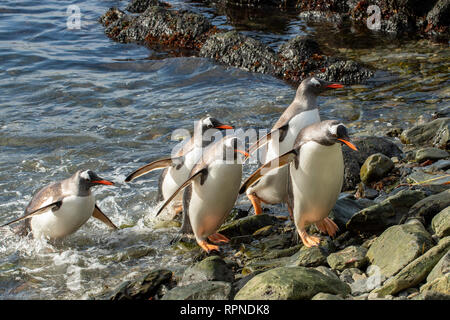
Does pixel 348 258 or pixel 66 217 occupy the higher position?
pixel 348 258

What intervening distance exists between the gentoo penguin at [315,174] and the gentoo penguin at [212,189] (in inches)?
7.6

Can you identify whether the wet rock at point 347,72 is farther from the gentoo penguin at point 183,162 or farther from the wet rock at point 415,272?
the wet rock at point 415,272

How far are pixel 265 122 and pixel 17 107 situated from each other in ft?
15.8

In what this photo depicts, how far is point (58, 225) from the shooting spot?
590cm

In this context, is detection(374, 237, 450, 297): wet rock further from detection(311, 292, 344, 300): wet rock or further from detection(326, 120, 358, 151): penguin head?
detection(326, 120, 358, 151): penguin head

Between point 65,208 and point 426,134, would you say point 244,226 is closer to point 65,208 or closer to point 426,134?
point 65,208

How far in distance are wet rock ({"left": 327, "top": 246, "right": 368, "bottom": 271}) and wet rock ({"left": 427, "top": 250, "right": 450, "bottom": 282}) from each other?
2.46ft

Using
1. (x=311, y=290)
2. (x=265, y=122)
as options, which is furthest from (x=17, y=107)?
(x=311, y=290)

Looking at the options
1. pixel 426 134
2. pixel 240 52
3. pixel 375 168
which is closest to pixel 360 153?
pixel 375 168

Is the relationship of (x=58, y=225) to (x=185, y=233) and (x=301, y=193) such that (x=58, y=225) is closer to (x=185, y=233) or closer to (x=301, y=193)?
(x=185, y=233)

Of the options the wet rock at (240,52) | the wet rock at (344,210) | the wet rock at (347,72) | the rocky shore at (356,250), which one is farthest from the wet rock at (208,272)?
the wet rock at (240,52)

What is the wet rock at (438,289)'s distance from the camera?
11.1 feet

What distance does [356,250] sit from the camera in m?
4.65

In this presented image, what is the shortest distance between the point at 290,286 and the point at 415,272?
2.89 feet
